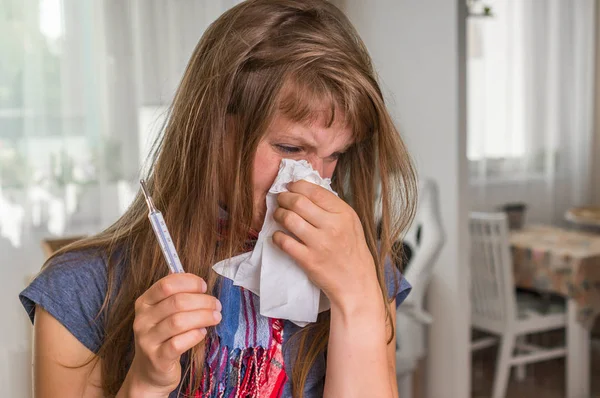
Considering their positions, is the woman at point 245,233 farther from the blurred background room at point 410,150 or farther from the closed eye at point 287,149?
the blurred background room at point 410,150

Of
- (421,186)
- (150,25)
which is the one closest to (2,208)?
(150,25)

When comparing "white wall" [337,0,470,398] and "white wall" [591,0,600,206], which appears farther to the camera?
"white wall" [591,0,600,206]

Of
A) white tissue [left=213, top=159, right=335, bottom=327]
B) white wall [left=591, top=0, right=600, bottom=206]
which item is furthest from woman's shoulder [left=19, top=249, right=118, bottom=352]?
white wall [left=591, top=0, right=600, bottom=206]

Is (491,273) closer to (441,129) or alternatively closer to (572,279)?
(572,279)

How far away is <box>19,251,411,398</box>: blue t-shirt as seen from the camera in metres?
0.88

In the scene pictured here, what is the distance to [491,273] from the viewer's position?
2.96 m

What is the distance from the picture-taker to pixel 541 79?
3867mm

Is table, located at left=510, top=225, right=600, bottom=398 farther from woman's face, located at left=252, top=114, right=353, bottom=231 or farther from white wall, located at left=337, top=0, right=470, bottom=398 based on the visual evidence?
woman's face, located at left=252, top=114, right=353, bottom=231

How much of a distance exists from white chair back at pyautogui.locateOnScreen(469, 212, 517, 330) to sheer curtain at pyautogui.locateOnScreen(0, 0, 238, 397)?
53.0 inches

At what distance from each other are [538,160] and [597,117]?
1.44 feet

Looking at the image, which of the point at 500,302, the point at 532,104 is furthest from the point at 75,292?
the point at 532,104

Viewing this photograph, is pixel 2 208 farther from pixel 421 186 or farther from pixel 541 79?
pixel 541 79

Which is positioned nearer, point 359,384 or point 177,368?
point 177,368

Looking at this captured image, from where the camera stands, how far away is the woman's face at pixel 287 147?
2.93 feet
